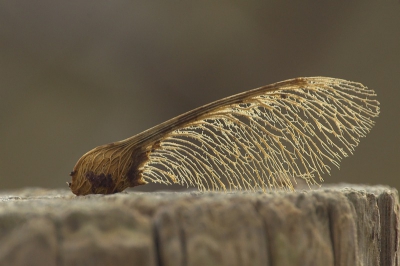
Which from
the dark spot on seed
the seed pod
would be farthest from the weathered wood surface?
the dark spot on seed

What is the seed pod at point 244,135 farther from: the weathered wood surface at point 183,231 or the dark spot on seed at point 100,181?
the weathered wood surface at point 183,231

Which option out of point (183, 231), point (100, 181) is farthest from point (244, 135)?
point (183, 231)

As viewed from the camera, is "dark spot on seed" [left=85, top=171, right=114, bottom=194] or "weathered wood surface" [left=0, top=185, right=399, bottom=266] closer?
"weathered wood surface" [left=0, top=185, right=399, bottom=266]

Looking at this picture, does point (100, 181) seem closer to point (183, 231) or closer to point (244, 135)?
point (244, 135)

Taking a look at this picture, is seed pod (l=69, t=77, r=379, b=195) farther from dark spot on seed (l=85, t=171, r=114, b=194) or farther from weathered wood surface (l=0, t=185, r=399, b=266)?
weathered wood surface (l=0, t=185, r=399, b=266)

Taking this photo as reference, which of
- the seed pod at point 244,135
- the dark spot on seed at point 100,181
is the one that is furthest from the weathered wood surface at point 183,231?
the dark spot on seed at point 100,181

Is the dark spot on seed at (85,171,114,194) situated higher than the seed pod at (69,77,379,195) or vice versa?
the seed pod at (69,77,379,195)

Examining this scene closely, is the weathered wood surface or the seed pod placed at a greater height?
the seed pod

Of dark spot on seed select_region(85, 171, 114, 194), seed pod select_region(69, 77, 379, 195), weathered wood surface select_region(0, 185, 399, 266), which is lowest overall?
weathered wood surface select_region(0, 185, 399, 266)

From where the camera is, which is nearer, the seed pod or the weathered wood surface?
the weathered wood surface
